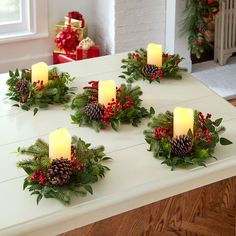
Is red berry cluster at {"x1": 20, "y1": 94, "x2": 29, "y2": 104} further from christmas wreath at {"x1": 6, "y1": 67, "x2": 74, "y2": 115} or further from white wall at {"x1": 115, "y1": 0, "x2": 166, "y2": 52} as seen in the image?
white wall at {"x1": 115, "y1": 0, "x2": 166, "y2": 52}

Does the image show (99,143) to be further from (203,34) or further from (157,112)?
(203,34)

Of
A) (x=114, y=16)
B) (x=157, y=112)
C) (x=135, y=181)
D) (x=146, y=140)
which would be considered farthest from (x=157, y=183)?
(x=114, y=16)

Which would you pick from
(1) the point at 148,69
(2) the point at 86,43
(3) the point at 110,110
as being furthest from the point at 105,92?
(2) the point at 86,43

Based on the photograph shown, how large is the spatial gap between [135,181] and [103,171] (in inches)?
4.8

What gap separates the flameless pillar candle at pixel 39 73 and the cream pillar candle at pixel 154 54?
0.51 metres

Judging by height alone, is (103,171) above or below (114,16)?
below

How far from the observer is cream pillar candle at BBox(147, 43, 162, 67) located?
313 centimetres

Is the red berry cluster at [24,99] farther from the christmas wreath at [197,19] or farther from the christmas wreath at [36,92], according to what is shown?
the christmas wreath at [197,19]

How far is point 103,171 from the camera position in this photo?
239 centimetres

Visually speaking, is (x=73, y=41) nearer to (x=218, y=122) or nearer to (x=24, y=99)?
(x=24, y=99)

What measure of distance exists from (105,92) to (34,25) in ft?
6.25

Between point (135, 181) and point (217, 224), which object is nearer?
point (135, 181)

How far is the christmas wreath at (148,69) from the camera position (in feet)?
10.3

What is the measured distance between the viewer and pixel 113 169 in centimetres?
245
